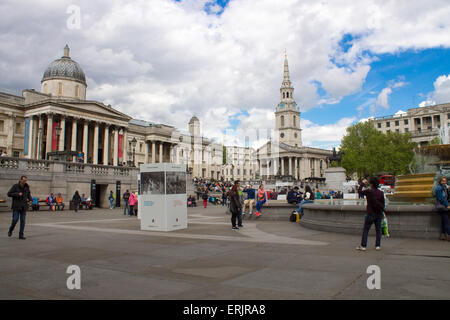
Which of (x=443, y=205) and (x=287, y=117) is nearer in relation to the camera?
(x=443, y=205)

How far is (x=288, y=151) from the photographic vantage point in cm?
12544

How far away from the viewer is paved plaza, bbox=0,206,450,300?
4906 millimetres

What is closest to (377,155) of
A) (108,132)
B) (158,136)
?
(158,136)

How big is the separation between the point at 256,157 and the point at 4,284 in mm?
125896

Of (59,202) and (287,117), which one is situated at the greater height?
(287,117)

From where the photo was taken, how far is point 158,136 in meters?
76.8

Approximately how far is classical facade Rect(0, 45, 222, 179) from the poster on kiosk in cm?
2812

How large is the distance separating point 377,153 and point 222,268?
70.7 m

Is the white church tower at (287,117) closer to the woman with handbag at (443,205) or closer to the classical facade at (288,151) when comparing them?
the classical facade at (288,151)

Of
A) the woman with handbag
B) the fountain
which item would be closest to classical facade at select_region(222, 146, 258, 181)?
the fountain

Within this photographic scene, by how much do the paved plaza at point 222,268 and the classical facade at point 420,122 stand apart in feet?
292

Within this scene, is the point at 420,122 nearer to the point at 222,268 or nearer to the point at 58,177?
the point at 58,177

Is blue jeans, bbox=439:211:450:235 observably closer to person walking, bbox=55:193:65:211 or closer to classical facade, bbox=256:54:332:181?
person walking, bbox=55:193:65:211

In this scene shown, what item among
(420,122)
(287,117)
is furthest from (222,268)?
(287,117)
